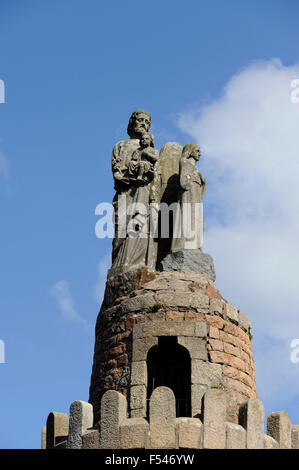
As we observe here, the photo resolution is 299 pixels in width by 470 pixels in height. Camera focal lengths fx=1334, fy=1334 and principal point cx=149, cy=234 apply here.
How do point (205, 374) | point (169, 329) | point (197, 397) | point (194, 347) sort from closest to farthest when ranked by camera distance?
point (197, 397)
point (205, 374)
point (194, 347)
point (169, 329)

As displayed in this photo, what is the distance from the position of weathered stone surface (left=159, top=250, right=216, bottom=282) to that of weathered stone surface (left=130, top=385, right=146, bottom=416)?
2.72 metres

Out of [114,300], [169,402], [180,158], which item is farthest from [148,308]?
[180,158]

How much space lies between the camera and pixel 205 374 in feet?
75.2

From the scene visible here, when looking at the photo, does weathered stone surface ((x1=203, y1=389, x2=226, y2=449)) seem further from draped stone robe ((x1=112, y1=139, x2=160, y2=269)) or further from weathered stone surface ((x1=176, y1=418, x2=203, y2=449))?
draped stone robe ((x1=112, y1=139, x2=160, y2=269))

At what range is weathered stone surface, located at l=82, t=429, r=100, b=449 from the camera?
21812 mm

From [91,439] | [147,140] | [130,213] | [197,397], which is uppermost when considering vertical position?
[147,140]

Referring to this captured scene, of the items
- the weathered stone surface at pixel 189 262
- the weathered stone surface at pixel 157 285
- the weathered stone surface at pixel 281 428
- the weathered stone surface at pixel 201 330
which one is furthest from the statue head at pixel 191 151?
the weathered stone surface at pixel 281 428

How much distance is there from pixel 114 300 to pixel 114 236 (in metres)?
1.66

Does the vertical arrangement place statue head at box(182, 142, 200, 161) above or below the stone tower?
above

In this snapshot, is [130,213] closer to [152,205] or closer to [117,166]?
[152,205]

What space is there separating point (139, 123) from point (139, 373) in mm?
5768

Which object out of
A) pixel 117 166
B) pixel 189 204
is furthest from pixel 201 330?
pixel 117 166

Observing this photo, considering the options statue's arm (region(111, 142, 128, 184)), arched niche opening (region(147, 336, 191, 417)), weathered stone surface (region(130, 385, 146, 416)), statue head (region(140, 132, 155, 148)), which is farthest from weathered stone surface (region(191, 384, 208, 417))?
statue head (region(140, 132, 155, 148))

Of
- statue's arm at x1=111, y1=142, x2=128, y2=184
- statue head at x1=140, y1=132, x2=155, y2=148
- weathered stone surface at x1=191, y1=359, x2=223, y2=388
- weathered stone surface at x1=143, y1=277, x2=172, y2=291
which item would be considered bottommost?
weathered stone surface at x1=191, y1=359, x2=223, y2=388
